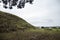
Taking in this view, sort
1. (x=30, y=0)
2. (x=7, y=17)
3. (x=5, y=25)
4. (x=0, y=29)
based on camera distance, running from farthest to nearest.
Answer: (x=7, y=17) < (x=5, y=25) < (x=0, y=29) < (x=30, y=0)

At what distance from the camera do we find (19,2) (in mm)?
12117

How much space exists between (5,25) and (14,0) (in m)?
3.32

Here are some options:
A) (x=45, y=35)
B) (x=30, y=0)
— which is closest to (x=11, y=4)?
(x=30, y=0)

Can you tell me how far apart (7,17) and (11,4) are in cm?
460

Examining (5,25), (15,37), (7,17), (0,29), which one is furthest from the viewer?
(7,17)

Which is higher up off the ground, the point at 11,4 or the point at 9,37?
the point at 11,4

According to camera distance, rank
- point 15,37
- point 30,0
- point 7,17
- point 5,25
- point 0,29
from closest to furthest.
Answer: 1. point 15,37
2. point 30,0
3. point 0,29
4. point 5,25
5. point 7,17

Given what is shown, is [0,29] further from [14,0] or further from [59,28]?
[59,28]

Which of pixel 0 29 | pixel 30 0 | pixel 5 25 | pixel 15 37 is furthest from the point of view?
pixel 5 25

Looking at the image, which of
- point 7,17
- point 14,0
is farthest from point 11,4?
point 7,17

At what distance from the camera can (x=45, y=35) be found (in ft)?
39.4

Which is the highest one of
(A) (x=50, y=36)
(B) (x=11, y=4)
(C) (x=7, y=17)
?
(B) (x=11, y=4)

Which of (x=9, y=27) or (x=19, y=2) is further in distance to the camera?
(x=9, y=27)

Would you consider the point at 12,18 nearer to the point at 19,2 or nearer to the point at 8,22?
the point at 8,22
